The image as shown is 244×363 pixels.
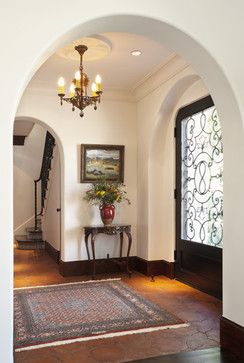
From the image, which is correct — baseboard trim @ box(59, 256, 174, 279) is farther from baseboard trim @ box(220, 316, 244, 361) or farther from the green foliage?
baseboard trim @ box(220, 316, 244, 361)

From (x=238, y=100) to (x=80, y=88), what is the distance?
212cm

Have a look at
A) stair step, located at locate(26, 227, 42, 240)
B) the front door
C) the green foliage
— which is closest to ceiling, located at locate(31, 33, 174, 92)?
the front door

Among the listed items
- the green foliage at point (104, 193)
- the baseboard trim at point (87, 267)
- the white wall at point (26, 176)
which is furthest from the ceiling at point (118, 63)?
the white wall at point (26, 176)

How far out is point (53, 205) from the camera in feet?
25.4

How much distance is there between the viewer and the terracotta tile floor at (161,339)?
9.80 ft

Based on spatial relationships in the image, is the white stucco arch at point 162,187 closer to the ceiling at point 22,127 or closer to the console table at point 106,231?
the console table at point 106,231

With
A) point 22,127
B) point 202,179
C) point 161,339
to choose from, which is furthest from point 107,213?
point 22,127

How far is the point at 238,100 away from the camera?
9.26 feet

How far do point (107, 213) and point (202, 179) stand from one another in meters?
1.62

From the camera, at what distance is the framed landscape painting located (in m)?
5.93

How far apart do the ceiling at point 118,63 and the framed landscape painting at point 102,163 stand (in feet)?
3.33

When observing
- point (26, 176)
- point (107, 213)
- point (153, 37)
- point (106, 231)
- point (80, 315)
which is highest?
point (153, 37)

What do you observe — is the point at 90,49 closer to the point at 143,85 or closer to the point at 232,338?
the point at 143,85

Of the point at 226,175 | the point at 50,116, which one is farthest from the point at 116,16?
the point at 50,116
